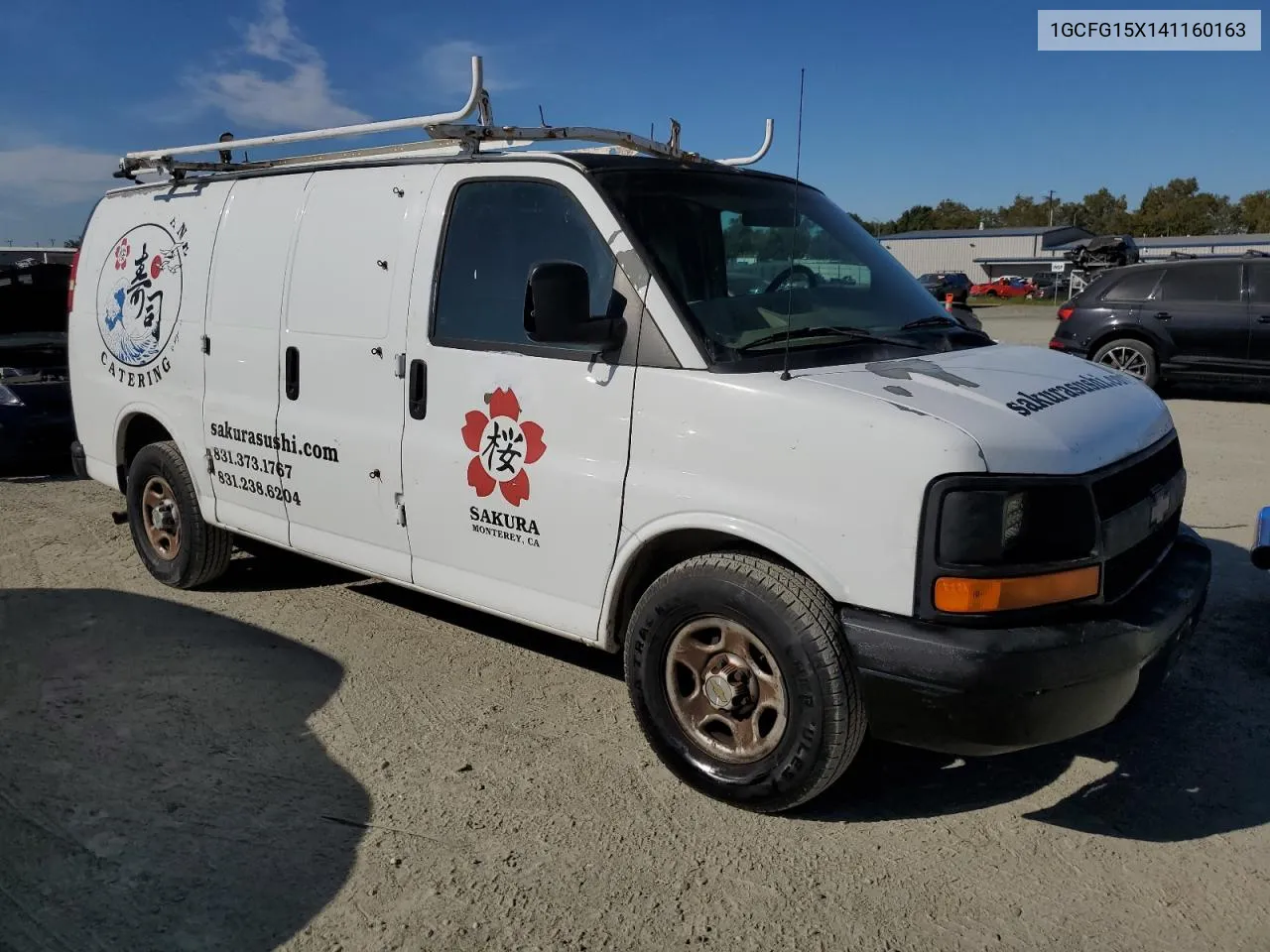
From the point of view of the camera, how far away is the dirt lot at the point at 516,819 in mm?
2820

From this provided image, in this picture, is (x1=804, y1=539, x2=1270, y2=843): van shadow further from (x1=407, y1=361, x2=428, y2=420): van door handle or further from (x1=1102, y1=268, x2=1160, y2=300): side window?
(x1=1102, y1=268, x2=1160, y2=300): side window

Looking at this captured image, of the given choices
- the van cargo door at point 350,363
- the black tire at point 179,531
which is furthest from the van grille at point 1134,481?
the black tire at point 179,531

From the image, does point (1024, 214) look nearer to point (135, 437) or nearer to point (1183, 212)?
point (1183, 212)

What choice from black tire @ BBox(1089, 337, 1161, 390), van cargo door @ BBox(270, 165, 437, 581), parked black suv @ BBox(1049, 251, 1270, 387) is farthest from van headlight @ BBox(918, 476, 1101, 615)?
black tire @ BBox(1089, 337, 1161, 390)

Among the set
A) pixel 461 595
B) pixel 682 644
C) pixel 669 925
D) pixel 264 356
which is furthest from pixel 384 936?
pixel 264 356

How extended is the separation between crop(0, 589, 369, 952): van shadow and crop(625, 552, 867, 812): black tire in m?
1.05

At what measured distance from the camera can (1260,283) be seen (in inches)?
472

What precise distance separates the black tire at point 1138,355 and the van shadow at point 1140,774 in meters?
9.02

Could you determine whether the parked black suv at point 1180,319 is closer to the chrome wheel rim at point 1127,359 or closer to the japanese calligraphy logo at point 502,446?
the chrome wheel rim at point 1127,359

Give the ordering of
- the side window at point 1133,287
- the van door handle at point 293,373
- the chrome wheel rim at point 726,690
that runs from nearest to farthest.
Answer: the chrome wheel rim at point 726,690 → the van door handle at point 293,373 → the side window at point 1133,287

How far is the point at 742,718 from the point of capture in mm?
3352

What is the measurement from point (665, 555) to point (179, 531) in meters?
3.12

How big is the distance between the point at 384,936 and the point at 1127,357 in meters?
12.3

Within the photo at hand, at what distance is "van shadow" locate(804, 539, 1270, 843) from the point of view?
3.36 meters
